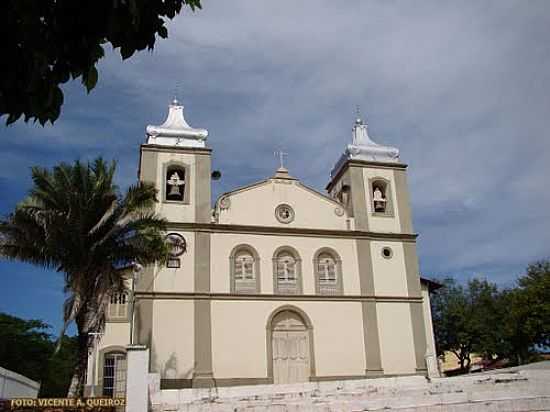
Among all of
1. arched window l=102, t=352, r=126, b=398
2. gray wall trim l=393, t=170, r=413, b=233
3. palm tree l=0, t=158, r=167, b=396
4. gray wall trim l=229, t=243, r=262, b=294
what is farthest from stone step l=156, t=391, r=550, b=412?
gray wall trim l=393, t=170, r=413, b=233

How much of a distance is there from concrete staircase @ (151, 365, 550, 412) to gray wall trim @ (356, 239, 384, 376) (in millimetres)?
3777

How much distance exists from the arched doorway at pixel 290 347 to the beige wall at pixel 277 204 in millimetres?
3734

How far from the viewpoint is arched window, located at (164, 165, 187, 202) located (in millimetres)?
23577

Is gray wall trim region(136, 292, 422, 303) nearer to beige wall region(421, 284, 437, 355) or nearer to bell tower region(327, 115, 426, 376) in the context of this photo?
bell tower region(327, 115, 426, 376)

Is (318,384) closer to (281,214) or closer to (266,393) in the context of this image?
(266,393)

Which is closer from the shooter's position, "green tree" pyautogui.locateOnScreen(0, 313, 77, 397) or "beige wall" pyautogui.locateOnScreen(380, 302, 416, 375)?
"beige wall" pyautogui.locateOnScreen(380, 302, 416, 375)

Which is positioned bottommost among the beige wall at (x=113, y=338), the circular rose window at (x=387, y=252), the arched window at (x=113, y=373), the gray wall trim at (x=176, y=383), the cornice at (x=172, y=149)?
the gray wall trim at (x=176, y=383)

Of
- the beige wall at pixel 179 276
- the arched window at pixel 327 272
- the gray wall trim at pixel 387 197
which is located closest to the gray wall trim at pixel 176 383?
the beige wall at pixel 179 276

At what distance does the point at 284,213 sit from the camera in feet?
79.5

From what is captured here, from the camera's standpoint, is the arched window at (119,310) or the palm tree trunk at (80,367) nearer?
the palm tree trunk at (80,367)

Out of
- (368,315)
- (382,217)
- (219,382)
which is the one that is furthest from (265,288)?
(382,217)

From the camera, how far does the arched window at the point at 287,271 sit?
75.7ft

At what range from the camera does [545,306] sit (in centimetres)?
2533

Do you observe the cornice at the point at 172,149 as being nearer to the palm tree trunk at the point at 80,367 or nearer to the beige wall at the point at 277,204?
the beige wall at the point at 277,204
